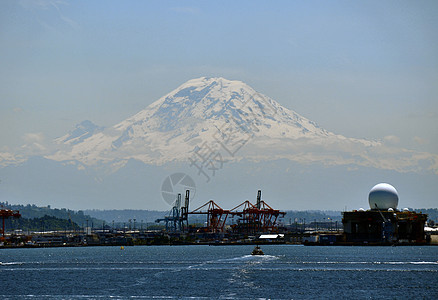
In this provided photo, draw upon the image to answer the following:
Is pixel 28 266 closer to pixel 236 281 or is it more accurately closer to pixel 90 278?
pixel 90 278

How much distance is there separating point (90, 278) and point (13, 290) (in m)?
20.7

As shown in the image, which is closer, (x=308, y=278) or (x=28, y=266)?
(x=308, y=278)

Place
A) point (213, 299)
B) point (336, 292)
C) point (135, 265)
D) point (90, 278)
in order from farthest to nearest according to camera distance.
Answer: point (135, 265) → point (90, 278) → point (336, 292) → point (213, 299)

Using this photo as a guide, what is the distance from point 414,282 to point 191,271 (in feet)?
147

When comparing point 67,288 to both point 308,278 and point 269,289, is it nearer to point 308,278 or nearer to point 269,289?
point 269,289

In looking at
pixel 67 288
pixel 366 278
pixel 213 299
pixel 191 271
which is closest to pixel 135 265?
pixel 191 271

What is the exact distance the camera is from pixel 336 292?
108 m

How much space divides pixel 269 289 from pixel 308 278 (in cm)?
1908

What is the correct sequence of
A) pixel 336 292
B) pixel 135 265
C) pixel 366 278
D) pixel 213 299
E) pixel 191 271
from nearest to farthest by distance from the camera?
pixel 213 299 < pixel 336 292 < pixel 366 278 < pixel 191 271 < pixel 135 265

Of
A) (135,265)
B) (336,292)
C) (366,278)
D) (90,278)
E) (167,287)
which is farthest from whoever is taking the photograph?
(135,265)

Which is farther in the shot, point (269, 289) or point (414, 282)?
point (414, 282)

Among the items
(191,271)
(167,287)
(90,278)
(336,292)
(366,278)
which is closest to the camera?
(336,292)

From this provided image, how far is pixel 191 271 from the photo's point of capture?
14688 centimetres

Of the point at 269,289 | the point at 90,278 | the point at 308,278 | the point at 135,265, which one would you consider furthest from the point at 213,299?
the point at 135,265
